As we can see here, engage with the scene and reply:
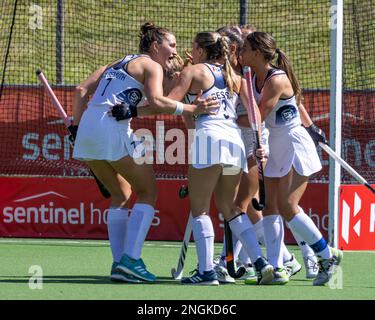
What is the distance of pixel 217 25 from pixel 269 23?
77 centimetres

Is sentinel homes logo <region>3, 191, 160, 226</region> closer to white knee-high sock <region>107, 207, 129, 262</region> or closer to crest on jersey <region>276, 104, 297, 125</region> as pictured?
white knee-high sock <region>107, 207, 129, 262</region>

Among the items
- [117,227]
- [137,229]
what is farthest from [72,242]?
[137,229]

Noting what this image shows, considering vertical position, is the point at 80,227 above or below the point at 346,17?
below

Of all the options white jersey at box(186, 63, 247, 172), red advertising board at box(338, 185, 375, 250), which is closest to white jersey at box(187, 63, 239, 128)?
white jersey at box(186, 63, 247, 172)

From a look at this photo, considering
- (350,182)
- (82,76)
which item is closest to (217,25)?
(82,76)

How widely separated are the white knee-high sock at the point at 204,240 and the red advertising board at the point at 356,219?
2766mm

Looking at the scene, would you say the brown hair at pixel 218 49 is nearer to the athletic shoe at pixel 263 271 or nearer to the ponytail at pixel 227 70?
the ponytail at pixel 227 70

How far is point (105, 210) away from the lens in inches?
444

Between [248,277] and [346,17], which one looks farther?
[346,17]

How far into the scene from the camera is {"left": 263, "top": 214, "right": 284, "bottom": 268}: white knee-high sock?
800cm

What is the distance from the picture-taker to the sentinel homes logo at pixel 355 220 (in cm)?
1021

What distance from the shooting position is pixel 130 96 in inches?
309

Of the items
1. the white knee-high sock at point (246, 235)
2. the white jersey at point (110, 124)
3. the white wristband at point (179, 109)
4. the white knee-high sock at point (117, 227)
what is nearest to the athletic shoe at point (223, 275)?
the white knee-high sock at point (246, 235)

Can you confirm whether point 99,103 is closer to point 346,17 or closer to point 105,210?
point 105,210
